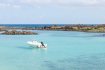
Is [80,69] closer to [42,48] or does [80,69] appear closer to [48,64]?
[48,64]

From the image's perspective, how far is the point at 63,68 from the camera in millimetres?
23328

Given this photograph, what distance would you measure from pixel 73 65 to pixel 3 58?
8.12 meters

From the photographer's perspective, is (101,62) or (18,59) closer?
(101,62)

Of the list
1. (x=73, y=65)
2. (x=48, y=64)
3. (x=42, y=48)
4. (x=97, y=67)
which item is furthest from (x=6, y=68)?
(x=42, y=48)

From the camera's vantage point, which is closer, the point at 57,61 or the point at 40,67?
the point at 40,67

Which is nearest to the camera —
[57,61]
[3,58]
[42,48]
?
[57,61]

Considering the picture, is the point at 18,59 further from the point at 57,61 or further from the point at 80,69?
the point at 80,69

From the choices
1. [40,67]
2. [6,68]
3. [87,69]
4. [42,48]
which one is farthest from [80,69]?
[42,48]

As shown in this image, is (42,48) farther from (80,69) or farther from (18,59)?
(80,69)

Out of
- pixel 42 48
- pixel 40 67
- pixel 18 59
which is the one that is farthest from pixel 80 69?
pixel 42 48

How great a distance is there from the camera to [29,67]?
2434 centimetres

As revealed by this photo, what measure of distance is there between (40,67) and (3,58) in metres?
6.61

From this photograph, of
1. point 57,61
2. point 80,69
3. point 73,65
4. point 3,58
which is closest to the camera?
point 80,69

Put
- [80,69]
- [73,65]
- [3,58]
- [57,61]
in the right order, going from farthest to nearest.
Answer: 1. [3,58]
2. [57,61]
3. [73,65]
4. [80,69]
